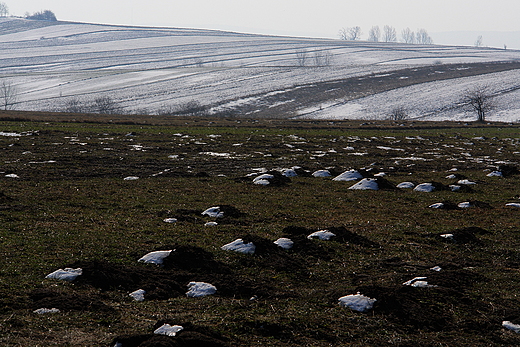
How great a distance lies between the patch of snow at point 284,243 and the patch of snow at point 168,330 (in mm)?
A: 5123

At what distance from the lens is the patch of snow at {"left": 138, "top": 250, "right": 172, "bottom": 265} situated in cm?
1000

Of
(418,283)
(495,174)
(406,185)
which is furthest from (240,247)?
(495,174)

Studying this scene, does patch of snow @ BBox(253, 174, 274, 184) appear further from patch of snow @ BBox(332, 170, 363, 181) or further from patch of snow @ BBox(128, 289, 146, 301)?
patch of snow @ BBox(128, 289, 146, 301)

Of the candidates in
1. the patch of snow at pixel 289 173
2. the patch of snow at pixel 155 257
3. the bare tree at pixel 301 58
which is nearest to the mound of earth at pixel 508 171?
the patch of snow at pixel 289 173

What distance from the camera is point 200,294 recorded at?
8.57m

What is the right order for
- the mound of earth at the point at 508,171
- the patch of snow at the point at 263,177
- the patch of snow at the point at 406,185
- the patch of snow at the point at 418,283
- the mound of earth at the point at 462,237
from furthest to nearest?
the mound of earth at the point at 508,171
the patch of snow at the point at 263,177
the patch of snow at the point at 406,185
the mound of earth at the point at 462,237
the patch of snow at the point at 418,283

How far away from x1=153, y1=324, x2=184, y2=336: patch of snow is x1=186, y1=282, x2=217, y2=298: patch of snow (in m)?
1.82

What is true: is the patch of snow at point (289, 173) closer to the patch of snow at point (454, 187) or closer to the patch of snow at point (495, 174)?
the patch of snow at point (454, 187)

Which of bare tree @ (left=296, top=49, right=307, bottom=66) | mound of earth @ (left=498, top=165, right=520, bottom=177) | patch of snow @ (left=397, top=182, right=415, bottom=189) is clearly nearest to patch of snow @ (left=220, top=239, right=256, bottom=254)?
patch of snow @ (left=397, top=182, right=415, bottom=189)

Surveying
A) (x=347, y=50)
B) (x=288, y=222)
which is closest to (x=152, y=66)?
(x=347, y=50)

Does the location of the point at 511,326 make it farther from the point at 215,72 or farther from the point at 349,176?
the point at 215,72

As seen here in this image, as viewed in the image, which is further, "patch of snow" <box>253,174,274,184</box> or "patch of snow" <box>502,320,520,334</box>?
"patch of snow" <box>253,174,274,184</box>

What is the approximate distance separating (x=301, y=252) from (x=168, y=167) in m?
15.1

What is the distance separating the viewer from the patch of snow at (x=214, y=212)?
1483 cm
